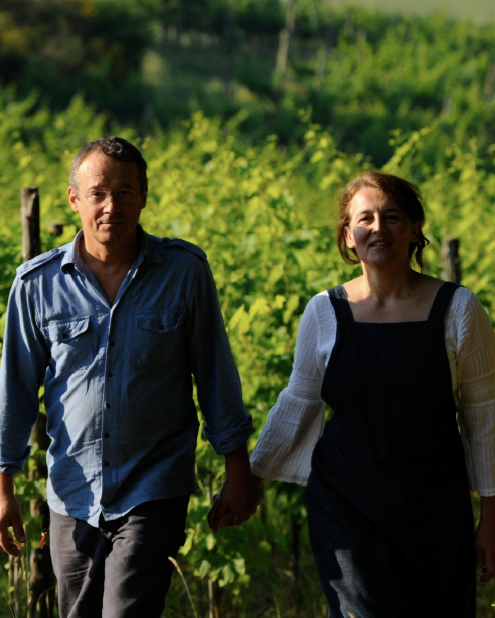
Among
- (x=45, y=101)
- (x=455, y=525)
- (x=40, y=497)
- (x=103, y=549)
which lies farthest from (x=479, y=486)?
(x=45, y=101)

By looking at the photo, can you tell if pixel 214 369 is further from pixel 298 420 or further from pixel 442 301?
pixel 442 301

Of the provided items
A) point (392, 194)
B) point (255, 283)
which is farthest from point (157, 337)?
point (255, 283)

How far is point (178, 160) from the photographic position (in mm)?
5336

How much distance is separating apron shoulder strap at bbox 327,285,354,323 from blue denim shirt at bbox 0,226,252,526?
0.96 ft

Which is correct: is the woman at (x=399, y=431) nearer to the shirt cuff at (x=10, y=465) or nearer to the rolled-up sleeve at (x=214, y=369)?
the rolled-up sleeve at (x=214, y=369)

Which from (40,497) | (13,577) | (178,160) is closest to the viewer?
(40,497)

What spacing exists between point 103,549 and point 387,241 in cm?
101

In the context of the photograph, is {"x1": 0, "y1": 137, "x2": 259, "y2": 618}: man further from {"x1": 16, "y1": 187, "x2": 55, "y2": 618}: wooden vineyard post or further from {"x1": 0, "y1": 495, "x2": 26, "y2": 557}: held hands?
{"x1": 16, "y1": 187, "x2": 55, "y2": 618}: wooden vineyard post

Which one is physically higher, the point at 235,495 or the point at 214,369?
the point at 214,369

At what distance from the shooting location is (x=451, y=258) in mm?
3527

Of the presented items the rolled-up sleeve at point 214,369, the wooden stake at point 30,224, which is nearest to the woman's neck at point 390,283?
the rolled-up sleeve at point 214,369

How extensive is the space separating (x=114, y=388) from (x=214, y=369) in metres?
0.26

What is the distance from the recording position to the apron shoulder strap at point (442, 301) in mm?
1978

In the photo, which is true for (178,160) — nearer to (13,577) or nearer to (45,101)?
(13,577)
